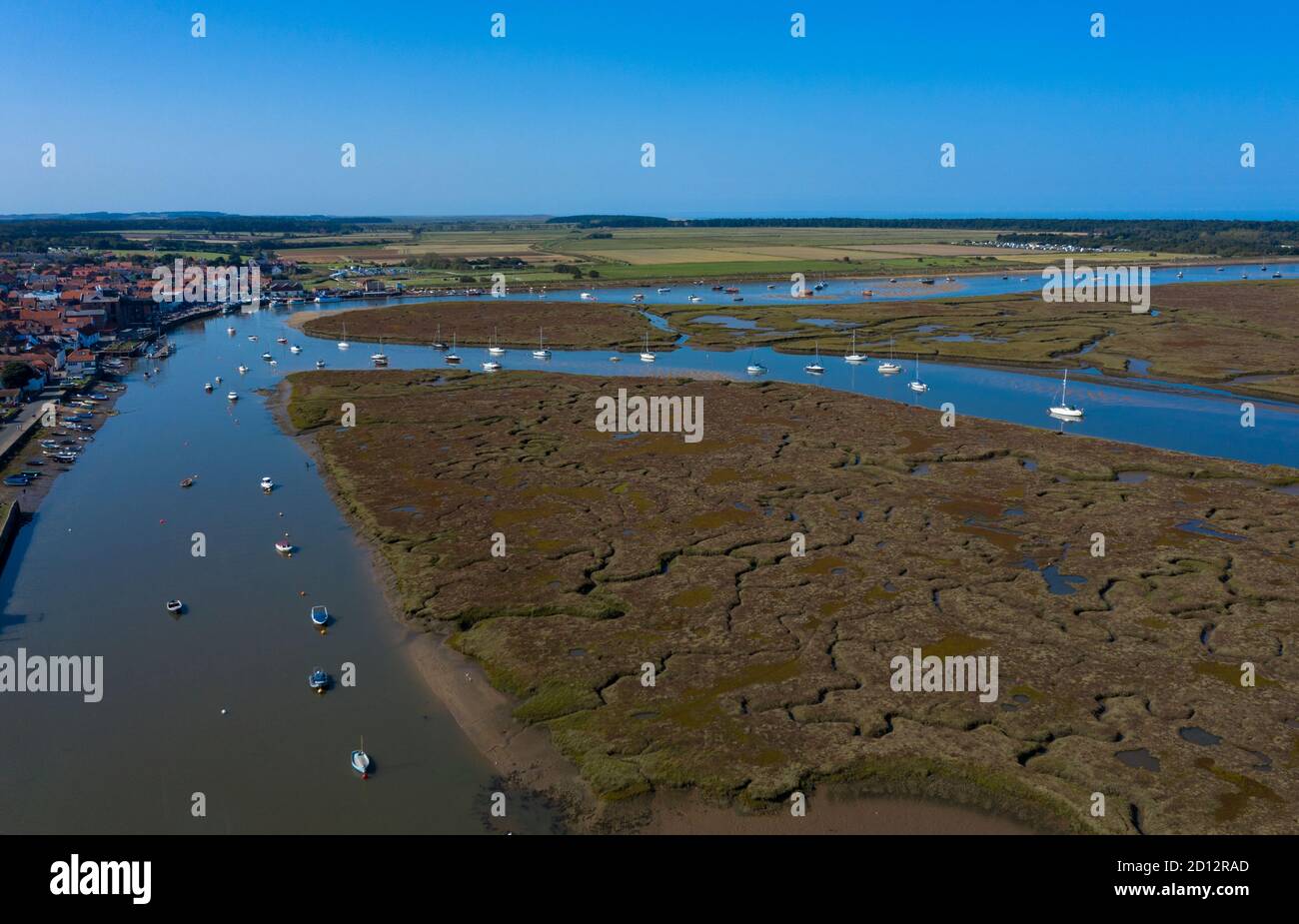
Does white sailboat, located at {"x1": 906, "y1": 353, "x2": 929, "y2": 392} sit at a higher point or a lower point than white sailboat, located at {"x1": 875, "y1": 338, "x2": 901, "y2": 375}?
lower

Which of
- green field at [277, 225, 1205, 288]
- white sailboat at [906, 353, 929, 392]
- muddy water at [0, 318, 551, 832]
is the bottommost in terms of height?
muddy water at [0, 318, 551, 832]

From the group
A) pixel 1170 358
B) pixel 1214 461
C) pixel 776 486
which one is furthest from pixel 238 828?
pixel 1170 358
